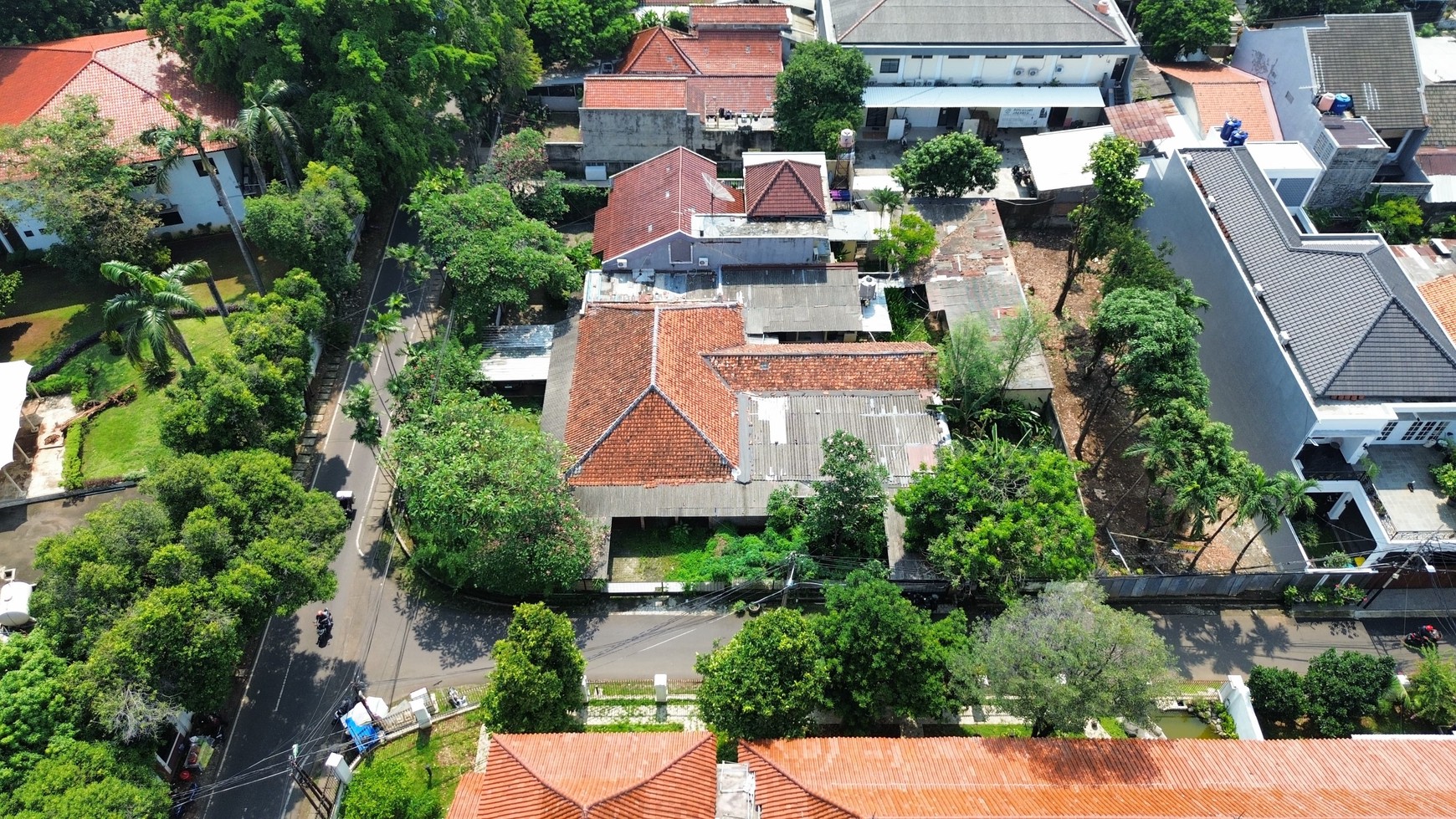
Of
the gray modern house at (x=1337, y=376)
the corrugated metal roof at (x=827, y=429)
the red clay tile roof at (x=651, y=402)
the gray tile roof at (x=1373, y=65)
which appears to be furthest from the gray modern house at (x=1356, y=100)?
the red clay tile roof at (x=651, y=402)

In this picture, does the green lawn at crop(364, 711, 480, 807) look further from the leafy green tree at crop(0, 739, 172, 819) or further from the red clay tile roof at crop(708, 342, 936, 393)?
the red clay tile roof at crop(708, 342, 936, 393)

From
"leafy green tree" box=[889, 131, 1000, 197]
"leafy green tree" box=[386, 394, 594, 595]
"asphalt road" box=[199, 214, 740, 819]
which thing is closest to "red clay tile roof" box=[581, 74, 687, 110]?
"leafy green tree" box=[889, 131, 1000, 197]

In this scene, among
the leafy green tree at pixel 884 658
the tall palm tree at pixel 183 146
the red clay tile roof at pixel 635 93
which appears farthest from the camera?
the red clay tile roof at pixel 635 93

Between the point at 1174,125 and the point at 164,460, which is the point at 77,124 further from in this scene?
the point at 1174,125

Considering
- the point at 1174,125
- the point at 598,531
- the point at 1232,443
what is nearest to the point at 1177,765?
the point at 1232,443

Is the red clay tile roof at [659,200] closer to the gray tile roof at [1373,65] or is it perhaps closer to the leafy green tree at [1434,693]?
the leafy green tree at [1434,693]

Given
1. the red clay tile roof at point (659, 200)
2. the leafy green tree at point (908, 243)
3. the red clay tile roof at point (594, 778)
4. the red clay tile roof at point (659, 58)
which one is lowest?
the red clay tile roof at point (594, 778)
